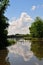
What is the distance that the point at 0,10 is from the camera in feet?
139

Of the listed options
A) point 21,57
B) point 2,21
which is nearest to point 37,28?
point 2,21

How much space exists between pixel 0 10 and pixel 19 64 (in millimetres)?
23601

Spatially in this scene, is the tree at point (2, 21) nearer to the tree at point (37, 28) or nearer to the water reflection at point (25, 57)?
the water reflection at point (25, 57)

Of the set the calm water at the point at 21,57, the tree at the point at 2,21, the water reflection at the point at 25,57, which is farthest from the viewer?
the tree at the point at 2,21

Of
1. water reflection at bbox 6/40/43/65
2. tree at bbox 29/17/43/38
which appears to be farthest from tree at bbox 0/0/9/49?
tree at bbox 29/17/43/38

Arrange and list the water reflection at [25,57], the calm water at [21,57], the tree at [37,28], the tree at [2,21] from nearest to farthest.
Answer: the calm water at [21,57] < the water reflection at [25,57] < the tree at [2,21] < the tree at [37,28]

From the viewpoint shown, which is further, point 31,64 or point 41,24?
point 41,24

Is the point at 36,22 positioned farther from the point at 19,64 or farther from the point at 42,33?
the point at 19,64

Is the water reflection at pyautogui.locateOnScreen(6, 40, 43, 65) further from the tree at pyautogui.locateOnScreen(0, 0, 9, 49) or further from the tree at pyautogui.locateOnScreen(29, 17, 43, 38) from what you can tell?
the tree at pyautogui.locateOnScreen(29, 17, 43, 38)

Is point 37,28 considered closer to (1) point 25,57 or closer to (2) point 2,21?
(2) point 2,21

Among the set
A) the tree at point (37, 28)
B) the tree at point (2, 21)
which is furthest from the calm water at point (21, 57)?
the tree at point (37, 28)

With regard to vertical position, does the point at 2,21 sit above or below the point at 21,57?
above

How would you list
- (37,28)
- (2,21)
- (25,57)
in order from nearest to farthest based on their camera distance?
(25,57) < (2,21) < (37,28)

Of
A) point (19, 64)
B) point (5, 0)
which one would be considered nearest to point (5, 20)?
point (5, 0)
